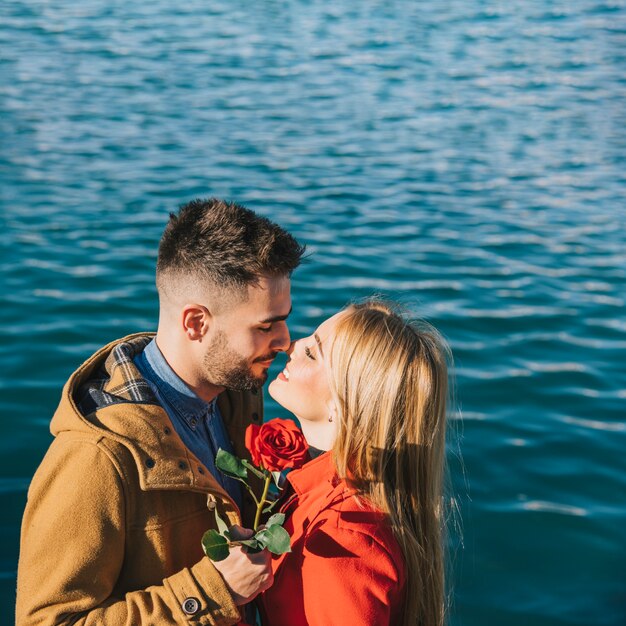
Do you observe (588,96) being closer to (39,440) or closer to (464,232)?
(464,232)

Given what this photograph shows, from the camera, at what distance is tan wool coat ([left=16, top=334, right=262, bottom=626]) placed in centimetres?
281

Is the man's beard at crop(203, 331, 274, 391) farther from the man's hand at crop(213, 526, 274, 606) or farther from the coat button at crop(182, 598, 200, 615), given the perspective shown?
the coat button at crop(182, 598, 200, 615)

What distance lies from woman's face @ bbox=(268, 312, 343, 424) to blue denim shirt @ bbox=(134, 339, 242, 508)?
0.31 meters

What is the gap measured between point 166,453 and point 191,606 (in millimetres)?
461

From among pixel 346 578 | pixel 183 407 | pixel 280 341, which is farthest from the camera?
pixel 280 341

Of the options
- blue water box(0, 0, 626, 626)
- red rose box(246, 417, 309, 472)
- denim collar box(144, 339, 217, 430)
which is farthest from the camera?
blue water box(0, 0, 626, 626)

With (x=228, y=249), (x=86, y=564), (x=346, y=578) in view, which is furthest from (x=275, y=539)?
(x=228, y=249)

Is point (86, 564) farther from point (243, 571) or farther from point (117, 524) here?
point (243, 571)

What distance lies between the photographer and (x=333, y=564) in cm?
295

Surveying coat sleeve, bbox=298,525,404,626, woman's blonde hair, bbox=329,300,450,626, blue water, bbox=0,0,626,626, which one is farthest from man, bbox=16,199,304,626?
blue water, bbox=0,0,626,626

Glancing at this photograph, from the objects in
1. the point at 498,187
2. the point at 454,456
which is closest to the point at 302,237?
the point at 498,187

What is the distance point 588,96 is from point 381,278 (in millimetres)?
7698

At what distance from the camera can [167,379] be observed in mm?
3395

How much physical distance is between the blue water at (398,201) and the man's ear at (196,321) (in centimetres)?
204
